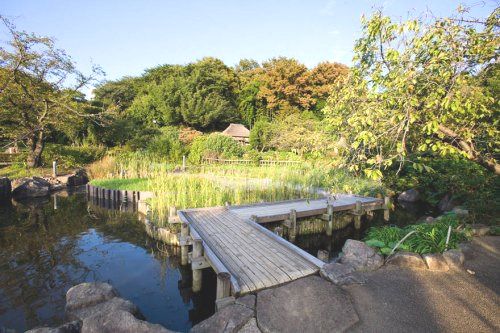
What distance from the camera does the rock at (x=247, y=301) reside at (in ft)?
9.31

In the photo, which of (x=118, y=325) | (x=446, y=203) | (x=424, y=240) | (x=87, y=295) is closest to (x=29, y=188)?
(x=87, y=295)

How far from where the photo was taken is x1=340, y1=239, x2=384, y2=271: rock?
3721mm

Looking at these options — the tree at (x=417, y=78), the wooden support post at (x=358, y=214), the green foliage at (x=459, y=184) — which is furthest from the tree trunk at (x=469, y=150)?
the wooden support post at (x=358, y=214)

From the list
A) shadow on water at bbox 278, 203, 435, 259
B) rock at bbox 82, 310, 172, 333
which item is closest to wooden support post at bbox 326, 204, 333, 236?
shadow on water at bbox 278, 203, 435, 259

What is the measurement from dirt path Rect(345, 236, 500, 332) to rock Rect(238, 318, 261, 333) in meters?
0.88

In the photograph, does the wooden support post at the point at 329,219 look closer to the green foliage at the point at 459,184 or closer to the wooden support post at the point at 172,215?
the green foliage at the point at 459,184

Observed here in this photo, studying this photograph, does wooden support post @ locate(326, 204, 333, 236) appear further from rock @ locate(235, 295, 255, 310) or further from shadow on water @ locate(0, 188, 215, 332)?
rock @ locate(235, 295, 255, 310)

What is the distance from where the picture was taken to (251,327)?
8.45 ft

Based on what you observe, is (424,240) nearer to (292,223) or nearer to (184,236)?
(292,223)

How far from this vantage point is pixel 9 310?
3713 mm

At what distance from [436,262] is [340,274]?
1478 millimetres

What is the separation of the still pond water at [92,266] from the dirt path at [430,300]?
2.29 meters

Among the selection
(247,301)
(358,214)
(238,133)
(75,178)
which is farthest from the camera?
(238,133)

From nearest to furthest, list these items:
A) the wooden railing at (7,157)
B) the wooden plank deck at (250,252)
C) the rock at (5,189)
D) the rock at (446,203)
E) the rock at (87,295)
Result: the rock at (87,295) < the wooden plank deck at (250,252) < the rock at (446,203) < the rock at (5,189) < the wooden railing at (7,157)
